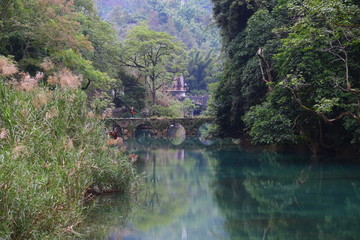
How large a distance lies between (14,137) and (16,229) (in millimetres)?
2164

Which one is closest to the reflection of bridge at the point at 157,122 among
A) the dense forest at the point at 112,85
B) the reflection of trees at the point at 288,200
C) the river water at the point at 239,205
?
the dense forest at the point at 112,85

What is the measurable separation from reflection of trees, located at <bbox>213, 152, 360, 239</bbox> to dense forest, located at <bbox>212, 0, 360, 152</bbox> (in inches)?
56.8

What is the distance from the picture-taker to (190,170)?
16.1 metres

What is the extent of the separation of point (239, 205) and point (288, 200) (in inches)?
49.1

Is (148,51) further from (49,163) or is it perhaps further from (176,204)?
(49,163)

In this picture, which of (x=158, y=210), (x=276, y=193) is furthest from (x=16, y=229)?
(x=276, y=193)

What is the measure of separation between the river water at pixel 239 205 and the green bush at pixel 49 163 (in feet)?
2.21

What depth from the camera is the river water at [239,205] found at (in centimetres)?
748

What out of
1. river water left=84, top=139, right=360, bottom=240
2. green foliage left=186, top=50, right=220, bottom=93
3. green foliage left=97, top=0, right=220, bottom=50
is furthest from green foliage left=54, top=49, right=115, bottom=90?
green foliage left=97, top=0, right=220, bottom=50

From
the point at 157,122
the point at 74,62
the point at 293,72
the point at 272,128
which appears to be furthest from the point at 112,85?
the point at 293,72

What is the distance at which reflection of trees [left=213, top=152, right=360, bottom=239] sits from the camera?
297 inches

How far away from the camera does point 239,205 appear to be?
9.79 metres

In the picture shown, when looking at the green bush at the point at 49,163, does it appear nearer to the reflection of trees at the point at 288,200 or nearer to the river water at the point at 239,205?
the river water at the point at 239,205

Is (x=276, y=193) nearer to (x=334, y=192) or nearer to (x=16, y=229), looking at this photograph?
(x=334, y=192)
